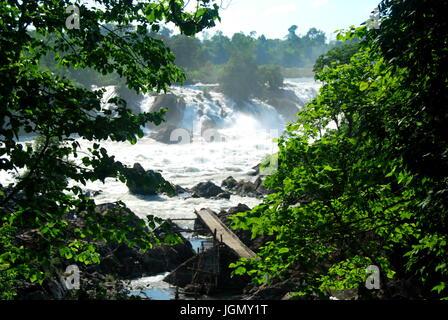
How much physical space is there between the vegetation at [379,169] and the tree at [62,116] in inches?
87.0

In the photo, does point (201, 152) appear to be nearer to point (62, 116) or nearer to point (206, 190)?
point (206, 190)

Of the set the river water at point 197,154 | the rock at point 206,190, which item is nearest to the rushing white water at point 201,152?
the river water at point 197,154

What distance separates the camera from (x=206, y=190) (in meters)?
36.0

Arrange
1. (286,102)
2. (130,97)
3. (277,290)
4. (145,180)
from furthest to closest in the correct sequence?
(286,102) → (130,97) → (277,290) → (145,180)

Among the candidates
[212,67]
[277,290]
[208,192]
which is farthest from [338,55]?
[212,67]

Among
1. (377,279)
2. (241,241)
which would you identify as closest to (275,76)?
(241,241)

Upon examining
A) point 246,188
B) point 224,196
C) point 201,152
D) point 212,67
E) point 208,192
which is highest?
point 212,67

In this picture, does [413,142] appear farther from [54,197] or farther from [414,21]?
[54,197]

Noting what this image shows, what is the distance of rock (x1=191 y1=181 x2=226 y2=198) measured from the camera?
116 ft

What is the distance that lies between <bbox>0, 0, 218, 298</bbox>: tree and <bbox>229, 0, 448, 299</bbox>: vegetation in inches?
87.0

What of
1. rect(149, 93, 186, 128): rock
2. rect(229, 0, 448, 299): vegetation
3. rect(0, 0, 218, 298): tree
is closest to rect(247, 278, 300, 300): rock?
rect(229, 0, 448, 299): vegetation

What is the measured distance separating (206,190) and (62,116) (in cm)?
3071

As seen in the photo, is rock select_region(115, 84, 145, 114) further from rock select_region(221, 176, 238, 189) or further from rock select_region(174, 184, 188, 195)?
rock select_region(174, 184, 188, 195)

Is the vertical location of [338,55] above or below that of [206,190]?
above
